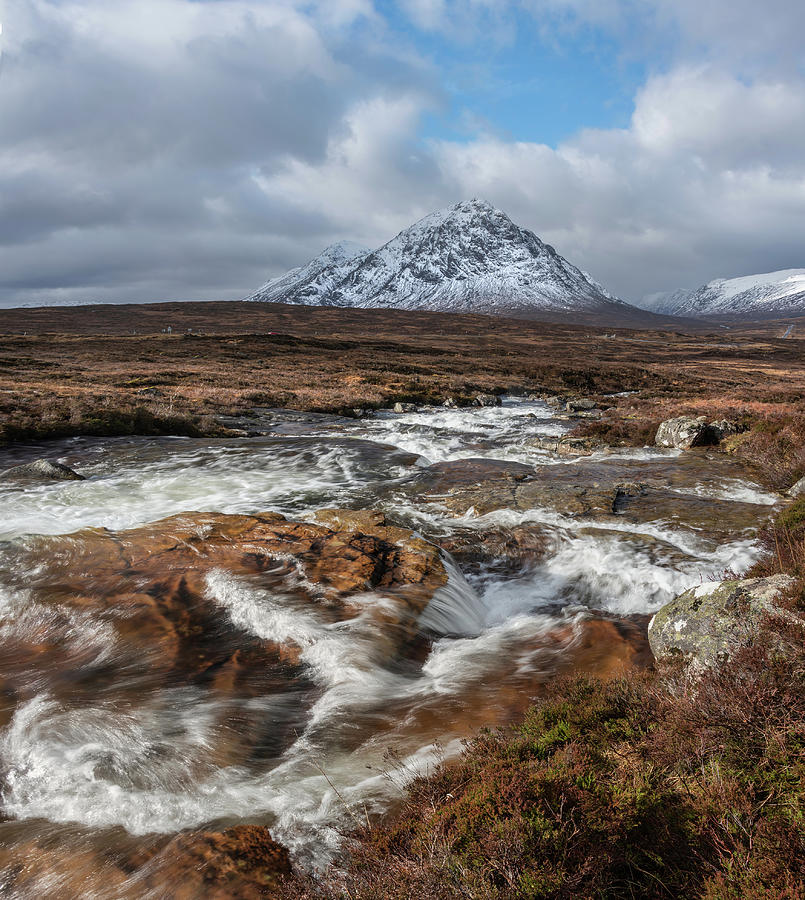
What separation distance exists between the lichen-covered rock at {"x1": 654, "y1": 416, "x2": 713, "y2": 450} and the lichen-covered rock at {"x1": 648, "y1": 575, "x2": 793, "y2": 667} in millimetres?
14536

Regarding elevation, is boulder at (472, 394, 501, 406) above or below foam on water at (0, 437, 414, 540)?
above

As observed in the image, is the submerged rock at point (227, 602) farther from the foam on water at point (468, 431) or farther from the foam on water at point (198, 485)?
the foam on water at point (468, 431)

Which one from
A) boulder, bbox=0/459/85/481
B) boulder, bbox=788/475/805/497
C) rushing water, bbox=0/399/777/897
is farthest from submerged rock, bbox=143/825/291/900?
boulder, bbox=0/459/85/481

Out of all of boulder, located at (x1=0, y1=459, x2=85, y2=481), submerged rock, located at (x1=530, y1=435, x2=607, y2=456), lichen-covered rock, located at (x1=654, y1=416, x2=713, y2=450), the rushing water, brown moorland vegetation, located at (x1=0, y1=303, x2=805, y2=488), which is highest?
brown moorland vegetation, located at (x1=0, y1=303, x2=805, y2=488)

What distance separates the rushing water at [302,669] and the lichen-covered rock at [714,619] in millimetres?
1358

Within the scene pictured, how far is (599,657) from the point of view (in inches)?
233

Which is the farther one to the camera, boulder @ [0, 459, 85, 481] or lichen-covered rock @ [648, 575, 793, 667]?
boulder @ [0, 459, 85, 481]

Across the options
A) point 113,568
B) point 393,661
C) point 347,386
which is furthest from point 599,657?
point 347,386

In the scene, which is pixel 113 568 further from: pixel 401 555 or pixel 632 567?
pixel 632 567

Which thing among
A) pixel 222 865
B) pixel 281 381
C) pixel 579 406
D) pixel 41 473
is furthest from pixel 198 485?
pixel 281 381

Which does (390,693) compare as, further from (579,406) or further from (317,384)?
(317,384)

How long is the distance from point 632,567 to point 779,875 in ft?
21.2

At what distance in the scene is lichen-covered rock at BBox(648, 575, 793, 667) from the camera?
448 centimetres

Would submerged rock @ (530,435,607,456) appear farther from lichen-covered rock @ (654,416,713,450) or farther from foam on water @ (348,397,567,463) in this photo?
lichen-covered rock @ (654,416,713,450)
